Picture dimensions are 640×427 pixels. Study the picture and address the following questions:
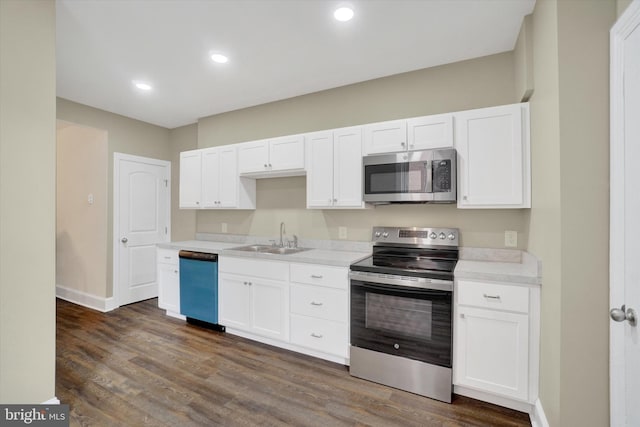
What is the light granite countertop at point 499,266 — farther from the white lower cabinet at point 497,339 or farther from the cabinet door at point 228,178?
the cabinet door at point 228,178

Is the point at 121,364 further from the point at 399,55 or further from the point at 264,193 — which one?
the point at 399,55

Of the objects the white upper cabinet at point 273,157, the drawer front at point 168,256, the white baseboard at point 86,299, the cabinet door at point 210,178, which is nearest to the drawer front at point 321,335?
the white upper cabinet at point 273,157

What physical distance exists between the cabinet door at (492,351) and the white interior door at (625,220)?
1.87 ft

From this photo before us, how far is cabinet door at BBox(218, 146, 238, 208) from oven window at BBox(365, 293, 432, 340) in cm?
210

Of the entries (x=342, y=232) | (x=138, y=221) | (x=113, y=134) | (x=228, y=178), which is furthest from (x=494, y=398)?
(x=113, y=134)

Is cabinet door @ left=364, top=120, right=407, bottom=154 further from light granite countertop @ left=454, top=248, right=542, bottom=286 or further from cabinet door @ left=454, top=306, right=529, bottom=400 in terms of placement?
cabinet door @ left=454, top=306, right=529, bottom=400

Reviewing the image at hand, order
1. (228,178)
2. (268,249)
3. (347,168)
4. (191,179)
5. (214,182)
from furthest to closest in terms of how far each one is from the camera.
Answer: (191,179) → (214,182) → (228,178) → (268,249) → (347,168)

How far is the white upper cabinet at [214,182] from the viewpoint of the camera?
3586mm

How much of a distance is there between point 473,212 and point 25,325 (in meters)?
3.27

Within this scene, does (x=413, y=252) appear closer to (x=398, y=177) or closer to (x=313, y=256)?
(x=398, y=177)

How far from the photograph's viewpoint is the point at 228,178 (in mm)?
3623

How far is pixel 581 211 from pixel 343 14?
73.0 inches

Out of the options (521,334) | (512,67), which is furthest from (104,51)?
(521,334)

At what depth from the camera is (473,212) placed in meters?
2.60
